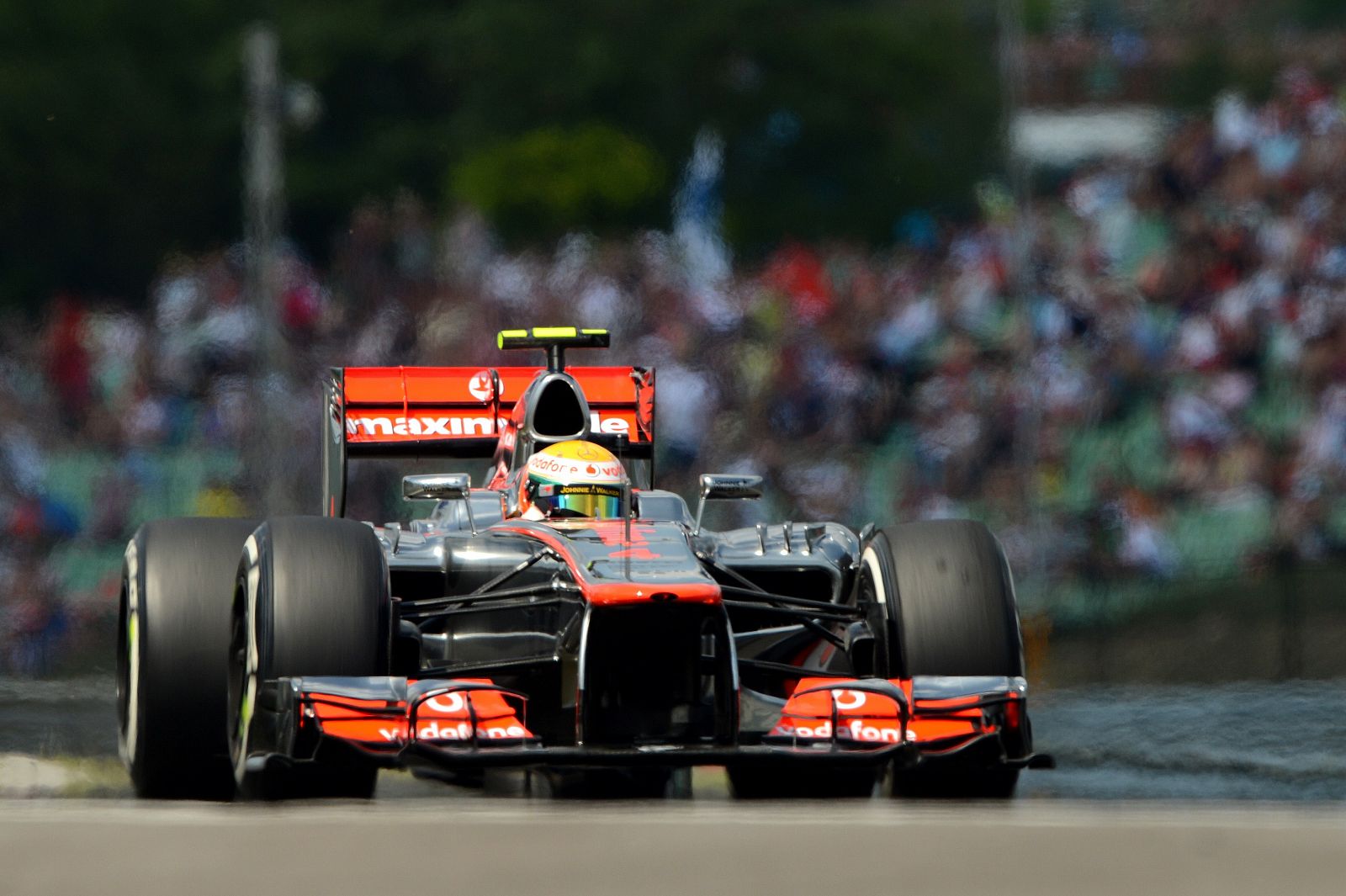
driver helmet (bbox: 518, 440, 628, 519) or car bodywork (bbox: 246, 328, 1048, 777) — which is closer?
car bodywork (bbox: 246, 328, 1048, 777)

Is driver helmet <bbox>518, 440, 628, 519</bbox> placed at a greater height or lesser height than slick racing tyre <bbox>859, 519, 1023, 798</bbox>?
greater

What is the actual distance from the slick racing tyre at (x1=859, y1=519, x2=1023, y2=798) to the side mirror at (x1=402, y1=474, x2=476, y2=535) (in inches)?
63.2

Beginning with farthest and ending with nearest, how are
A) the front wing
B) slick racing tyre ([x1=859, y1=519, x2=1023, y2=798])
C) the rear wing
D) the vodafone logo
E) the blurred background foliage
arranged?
the blurred background foliage
the vodafone logo
the rear wing
slick racing tyre ([x1=859, y1=519, x2=1023, y2=798])
the front wing

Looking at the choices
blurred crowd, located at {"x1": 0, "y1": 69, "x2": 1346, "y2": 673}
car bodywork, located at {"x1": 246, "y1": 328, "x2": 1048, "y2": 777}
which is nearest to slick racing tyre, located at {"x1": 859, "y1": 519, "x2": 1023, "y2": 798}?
car bodywork, located at {"x1": 246, "y1": 328, "x2": 1048, "y2": 777}

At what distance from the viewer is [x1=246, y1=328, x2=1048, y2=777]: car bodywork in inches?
248

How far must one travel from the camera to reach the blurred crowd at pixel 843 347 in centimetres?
1386

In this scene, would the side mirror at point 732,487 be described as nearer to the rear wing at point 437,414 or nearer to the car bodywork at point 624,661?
the car bodywork at point 624,661

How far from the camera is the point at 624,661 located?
21.0 ft

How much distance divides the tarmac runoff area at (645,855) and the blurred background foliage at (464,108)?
9.99 metres

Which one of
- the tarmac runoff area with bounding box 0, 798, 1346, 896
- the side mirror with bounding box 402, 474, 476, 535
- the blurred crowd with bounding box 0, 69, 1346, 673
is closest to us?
the tarmac runoff area with bounding box 0, 798, 1346, 896

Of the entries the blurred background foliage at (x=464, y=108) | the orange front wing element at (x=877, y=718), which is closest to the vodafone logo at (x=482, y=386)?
the orange front wing element at (x=877, y=718)

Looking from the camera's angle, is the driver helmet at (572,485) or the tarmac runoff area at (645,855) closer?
the tarmac runoff area at (645,855)

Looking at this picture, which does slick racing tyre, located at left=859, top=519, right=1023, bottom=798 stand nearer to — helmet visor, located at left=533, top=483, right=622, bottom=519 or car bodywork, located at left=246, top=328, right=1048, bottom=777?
car bodywork, located at left=246, top=328, right=1048, bottom=777

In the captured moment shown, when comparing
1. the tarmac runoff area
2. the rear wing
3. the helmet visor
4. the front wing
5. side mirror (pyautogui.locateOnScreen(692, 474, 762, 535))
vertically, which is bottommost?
the tarmac runoff area
